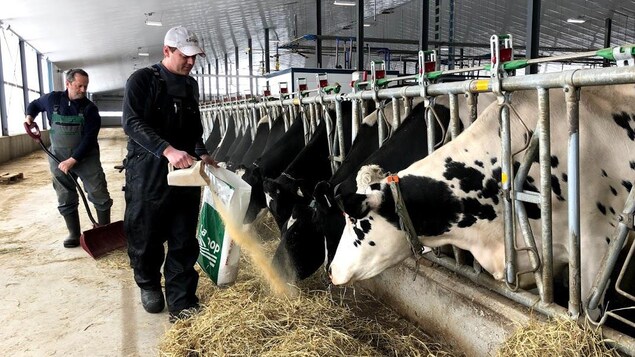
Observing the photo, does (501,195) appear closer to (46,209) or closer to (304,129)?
(304,129)

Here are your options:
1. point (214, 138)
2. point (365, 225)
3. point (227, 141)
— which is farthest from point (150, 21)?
point (365, 225)

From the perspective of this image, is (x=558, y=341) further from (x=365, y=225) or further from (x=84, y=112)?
(x=84, y=112)

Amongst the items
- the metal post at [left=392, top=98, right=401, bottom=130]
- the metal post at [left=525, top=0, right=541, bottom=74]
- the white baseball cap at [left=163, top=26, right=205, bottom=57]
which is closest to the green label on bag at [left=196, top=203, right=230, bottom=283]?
the white baseball cap at [left=163, top=26, right=205, bottom=57]

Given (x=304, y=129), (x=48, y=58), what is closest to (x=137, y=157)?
(x=304, y=129)

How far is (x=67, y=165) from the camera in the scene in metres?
5.08

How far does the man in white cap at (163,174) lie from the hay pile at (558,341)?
205cm

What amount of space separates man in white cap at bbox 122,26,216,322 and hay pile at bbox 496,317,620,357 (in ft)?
6.72

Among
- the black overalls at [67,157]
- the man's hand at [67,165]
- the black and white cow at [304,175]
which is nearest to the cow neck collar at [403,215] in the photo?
the black and white cow at [304,175]

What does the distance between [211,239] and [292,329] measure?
119cm

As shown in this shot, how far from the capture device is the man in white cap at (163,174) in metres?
3.41

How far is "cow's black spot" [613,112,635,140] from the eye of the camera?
243 centimetres

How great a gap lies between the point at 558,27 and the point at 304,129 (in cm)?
1764

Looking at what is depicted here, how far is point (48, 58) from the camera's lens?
2709 centimetres

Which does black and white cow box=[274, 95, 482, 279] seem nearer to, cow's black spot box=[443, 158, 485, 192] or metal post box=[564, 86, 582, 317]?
cow's black spot box=[443, 158, 485, 192]
